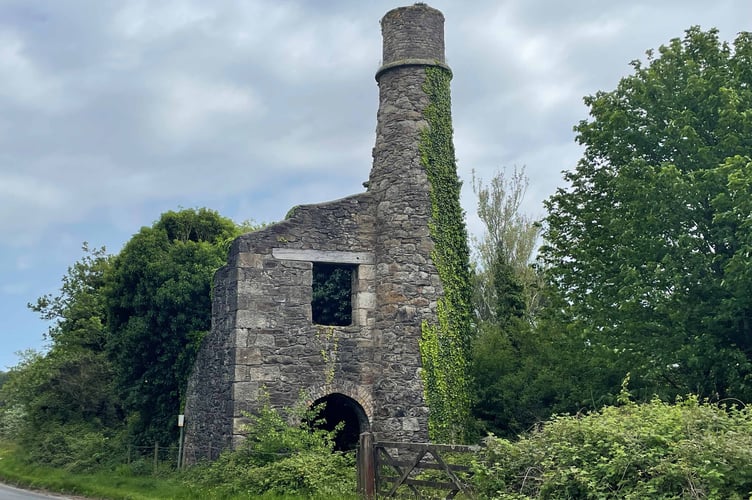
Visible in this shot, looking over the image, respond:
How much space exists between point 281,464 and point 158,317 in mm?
8770

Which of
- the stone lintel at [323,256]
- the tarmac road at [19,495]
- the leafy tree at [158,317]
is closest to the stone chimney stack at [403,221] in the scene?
the stone lintel at [323,256]

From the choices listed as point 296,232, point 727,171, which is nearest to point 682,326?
point 727,171

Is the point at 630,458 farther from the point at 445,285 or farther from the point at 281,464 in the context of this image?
the point at 445,285

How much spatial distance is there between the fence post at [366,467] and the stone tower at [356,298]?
3.90m

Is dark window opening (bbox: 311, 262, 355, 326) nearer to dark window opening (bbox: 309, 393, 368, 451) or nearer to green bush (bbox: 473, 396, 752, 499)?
dark window opening (bbox: 309, 393, 368, 451)

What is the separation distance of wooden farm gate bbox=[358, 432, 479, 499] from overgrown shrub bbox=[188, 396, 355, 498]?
48 cm

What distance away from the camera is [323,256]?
17.7 meters

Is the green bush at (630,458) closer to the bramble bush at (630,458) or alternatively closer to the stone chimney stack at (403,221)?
the bramble bush at (630,458)

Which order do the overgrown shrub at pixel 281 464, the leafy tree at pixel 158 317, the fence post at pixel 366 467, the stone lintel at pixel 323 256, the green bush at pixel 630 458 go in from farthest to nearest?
the leafy tree at pixel 158 317 → the stone lintel at pixel 323 256 → the overgrown shrub at pixel 281 464 → the fence post at pixel 366 467 → the green bush at pixel 630 458

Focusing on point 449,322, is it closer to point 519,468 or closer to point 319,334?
point 319,334

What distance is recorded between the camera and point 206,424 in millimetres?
18484

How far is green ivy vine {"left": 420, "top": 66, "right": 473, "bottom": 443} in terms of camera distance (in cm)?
1747

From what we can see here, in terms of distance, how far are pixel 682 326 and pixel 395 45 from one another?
9246 millimetres

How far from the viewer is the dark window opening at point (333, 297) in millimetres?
19719
